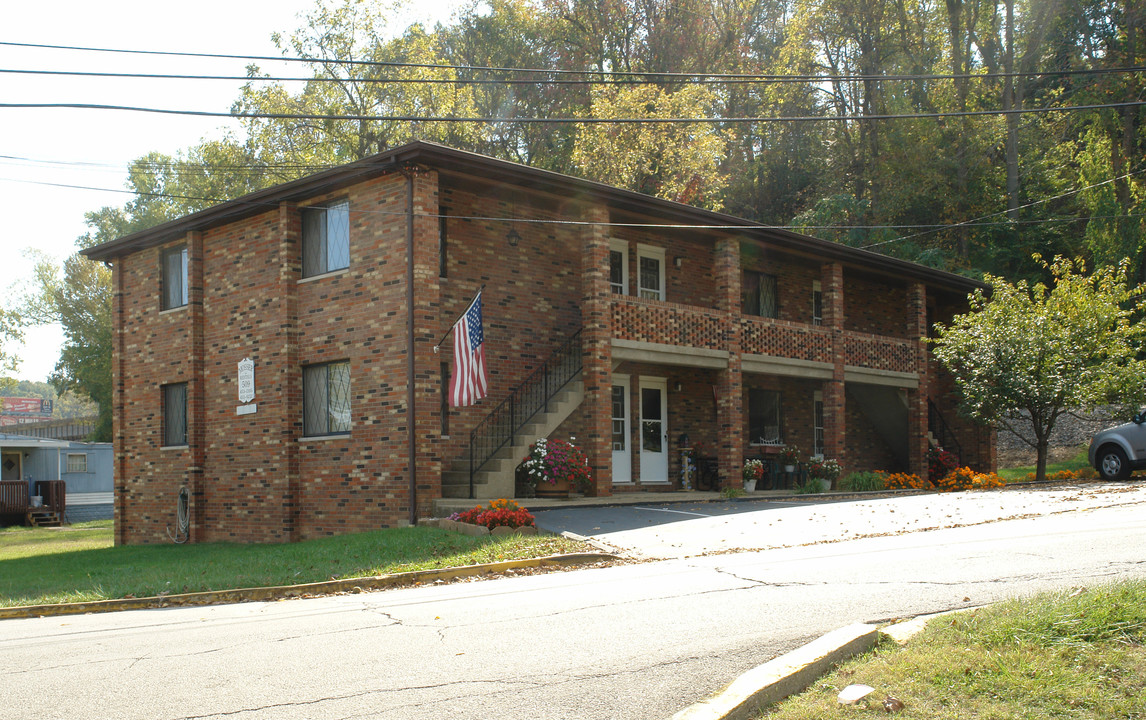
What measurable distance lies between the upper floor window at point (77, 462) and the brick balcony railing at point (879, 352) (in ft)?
104

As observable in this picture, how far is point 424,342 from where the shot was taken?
16.8m

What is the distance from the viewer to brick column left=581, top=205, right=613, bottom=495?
18.5m

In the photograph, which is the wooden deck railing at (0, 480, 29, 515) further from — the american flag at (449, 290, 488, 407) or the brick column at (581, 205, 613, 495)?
the american flag at (449, 290, 488, 407)

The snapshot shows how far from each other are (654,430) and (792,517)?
22.1ft

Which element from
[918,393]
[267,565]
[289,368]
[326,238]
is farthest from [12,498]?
[918,393]

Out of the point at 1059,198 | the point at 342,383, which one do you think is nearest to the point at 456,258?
the point at 342,383

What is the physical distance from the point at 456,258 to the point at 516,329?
1.90 meters

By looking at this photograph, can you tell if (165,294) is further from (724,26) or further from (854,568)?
(724,26)

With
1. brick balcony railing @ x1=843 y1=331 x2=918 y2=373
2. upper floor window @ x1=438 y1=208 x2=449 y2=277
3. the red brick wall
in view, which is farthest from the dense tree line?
upper floor window @ x1=438 y1=208 x2=449 y2=277

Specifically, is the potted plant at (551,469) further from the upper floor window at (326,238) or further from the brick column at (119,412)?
the brick column at (119,412)

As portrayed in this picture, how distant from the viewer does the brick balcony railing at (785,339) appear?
2220cm

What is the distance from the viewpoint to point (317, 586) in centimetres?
1104

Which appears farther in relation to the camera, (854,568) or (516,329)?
(516,329)

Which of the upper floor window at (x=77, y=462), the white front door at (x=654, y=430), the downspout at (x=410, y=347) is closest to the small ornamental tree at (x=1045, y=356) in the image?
the white front door at (x=654, y=430)
